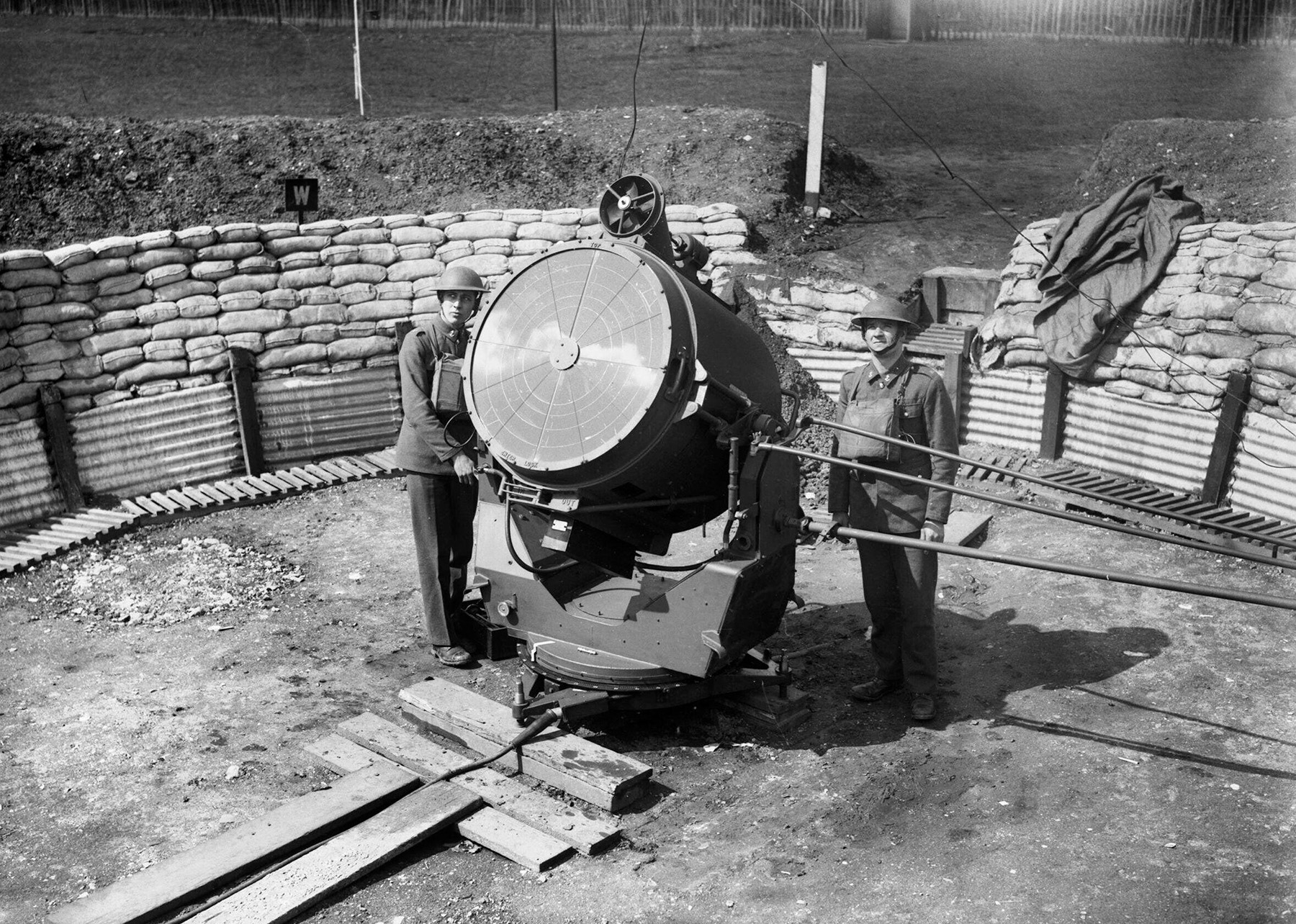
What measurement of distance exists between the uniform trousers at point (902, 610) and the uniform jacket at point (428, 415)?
2027 millimetres

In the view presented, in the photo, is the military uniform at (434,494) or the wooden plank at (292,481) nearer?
the military uniform at (434,494)

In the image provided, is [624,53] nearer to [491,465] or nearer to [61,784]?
[491,465]

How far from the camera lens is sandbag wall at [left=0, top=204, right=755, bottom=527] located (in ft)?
27.1

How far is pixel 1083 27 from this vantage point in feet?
54.1

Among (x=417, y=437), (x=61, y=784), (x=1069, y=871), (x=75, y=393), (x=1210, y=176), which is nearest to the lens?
(x=1069, y=871)

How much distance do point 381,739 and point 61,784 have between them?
1304mm

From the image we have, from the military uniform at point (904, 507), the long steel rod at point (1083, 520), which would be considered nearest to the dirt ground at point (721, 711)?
the military uniform at point (904, 507)

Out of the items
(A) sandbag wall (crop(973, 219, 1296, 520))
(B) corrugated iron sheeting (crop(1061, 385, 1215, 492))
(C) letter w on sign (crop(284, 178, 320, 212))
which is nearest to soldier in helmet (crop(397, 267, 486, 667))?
(C) letter w on sign (crop(284, 178, 320, 212))

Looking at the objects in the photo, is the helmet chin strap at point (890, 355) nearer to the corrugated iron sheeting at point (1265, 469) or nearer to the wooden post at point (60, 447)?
the corrugated iron sheeting at point (1265, 469)

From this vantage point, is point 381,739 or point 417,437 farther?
point 417,437

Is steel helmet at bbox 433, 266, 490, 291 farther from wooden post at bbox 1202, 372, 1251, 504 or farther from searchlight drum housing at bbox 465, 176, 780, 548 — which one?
wooden post at bbox 1202, 372, 1251, 504

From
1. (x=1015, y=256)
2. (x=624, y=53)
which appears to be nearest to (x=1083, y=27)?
(x=624, y=53)

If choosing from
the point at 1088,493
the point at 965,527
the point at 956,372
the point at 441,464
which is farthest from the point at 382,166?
the point at 1088,493

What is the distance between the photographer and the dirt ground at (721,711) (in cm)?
450
